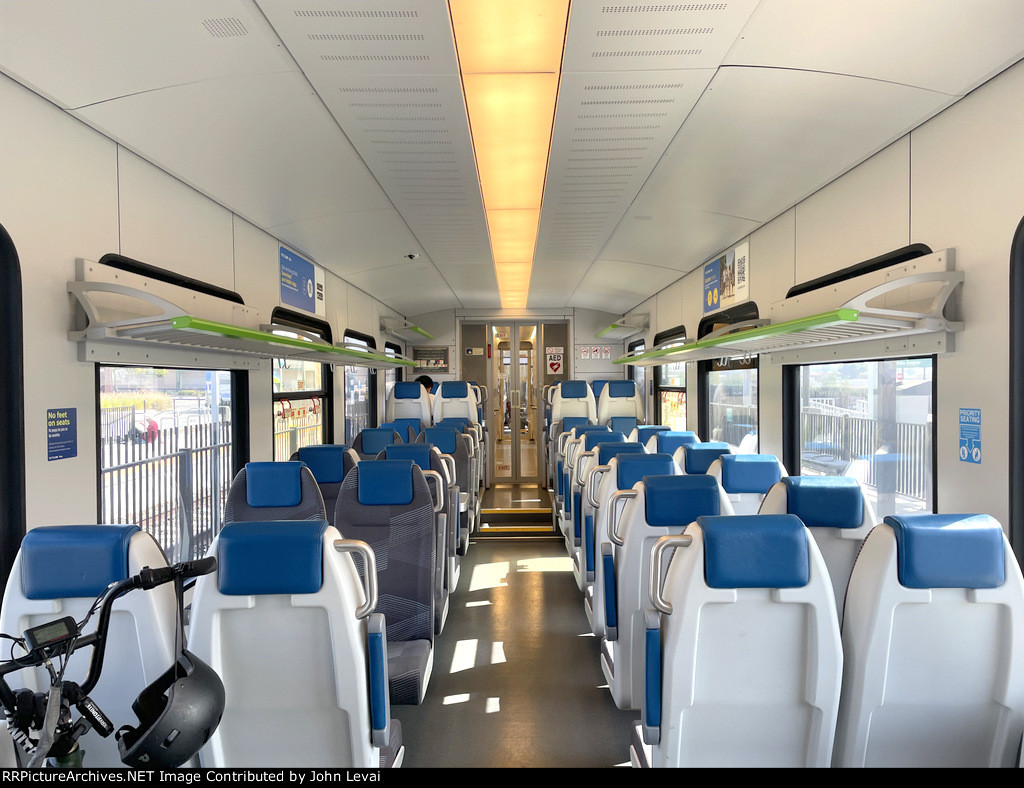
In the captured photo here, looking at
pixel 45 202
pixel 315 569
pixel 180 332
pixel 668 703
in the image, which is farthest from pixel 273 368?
pixel 668 703

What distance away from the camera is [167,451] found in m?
3.87

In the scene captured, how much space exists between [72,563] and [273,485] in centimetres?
185

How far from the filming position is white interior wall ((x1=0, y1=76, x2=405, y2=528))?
246 cm

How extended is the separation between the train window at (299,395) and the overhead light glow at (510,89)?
2.13 metres

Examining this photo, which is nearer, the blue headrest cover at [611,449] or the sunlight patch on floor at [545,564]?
the blue headrest cover at [611,449]

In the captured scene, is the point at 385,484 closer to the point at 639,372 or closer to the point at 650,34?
the point at 650,34

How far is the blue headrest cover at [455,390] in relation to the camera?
917cm

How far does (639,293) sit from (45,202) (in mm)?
7425

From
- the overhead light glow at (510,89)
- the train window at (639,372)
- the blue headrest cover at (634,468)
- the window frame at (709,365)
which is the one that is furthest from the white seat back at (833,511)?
the train window at (639,372)

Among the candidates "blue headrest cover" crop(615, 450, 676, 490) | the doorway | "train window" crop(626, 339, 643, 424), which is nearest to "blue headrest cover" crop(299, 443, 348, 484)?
"blue headrest cover" crop(615, 450, 676, 490)

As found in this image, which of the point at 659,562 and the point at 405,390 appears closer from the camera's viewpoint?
the point at 659,562

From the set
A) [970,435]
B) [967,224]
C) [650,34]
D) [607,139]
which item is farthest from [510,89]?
[970,435]

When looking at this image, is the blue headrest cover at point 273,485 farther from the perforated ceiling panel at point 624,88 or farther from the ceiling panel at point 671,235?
the ceiling panel at point 671,235

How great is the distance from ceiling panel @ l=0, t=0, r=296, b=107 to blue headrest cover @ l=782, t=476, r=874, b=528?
2.65 meters
